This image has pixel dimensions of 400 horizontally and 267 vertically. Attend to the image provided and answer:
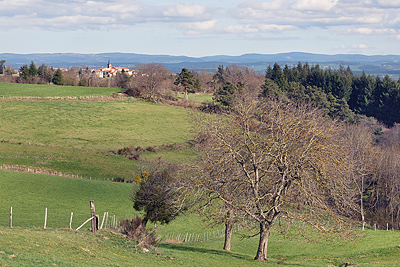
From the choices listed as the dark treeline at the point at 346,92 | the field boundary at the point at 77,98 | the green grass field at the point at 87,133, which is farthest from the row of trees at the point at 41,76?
the dark treeline at the point at 346,92

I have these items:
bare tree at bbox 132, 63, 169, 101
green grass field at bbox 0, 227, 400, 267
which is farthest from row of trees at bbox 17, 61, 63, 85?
green grass field at bbox 0, 227, 400, 267

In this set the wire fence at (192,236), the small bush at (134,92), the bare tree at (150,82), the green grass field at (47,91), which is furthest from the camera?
the small bush at (134,92)

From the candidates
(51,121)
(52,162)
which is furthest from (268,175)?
(51,121)

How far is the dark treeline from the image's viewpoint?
378 feet

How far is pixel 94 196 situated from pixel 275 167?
23.8 m

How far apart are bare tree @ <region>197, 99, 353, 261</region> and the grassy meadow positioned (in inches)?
123

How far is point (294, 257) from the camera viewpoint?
3014 cm

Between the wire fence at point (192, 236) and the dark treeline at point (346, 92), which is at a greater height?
the dark treeline at point (346, 92)

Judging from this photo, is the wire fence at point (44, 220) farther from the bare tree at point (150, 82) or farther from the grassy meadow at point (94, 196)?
the bare tree at point (150, 82)

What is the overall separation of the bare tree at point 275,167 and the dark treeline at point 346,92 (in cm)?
8552

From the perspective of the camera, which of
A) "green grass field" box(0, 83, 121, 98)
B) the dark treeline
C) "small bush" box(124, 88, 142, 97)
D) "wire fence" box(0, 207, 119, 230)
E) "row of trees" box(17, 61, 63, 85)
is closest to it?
"wire fence" box(0, 207, 119, 230)

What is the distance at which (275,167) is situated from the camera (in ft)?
85.8

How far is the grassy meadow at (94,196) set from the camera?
67.9 feet

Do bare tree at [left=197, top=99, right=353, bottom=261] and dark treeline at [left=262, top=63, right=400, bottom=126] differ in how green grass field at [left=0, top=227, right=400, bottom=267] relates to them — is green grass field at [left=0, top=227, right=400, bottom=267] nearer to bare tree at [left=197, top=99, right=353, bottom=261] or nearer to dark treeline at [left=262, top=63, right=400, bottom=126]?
bare tree at [left=197, top=99, right=353, bottom=261]
